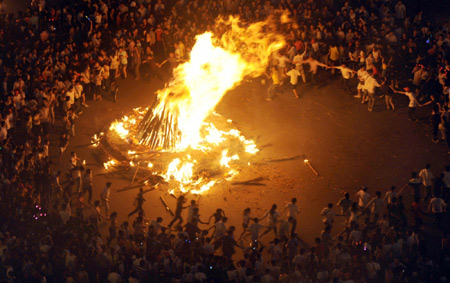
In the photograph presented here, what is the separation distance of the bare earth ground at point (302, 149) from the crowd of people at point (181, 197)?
22.7 inches

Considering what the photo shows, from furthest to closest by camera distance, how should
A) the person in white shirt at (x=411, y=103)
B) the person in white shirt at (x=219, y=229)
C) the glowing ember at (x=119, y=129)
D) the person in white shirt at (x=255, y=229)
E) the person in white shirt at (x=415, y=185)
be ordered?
the person in white shirt at (x=411, y=103) → the glowing ember at (x=119, y=129) → the person in white shirt at (x=415, y=185) → the person in white shirt at (x=255, y=229) → the person in white shirt at (x=219, y=229)

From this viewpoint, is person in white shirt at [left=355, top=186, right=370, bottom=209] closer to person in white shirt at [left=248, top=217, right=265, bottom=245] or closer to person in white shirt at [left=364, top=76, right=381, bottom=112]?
person in white shirt at [left=248, top=217, right=265, bottom=245]

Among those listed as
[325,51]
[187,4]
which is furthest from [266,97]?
[187,4]

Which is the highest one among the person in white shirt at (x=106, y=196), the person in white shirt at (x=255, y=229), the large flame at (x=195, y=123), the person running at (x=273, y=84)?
the person running at (x=273, y=84)

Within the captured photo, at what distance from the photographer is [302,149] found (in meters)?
21.8

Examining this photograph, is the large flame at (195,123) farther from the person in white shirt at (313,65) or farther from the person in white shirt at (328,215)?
the person in white shirt at (328,215)

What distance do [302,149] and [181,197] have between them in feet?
21.8

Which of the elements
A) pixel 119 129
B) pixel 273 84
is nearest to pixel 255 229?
pixel 119 129

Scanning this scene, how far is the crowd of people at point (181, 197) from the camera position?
1447cm

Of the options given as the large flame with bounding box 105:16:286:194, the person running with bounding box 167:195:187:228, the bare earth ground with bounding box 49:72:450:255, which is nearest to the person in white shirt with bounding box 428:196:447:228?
the bare earth ground with bounding box 49:72:450:255

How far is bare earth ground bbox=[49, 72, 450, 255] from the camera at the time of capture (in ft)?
61.7

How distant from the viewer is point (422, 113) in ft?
78.6

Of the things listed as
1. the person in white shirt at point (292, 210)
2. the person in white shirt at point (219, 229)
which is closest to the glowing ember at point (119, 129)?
the person in white shirt at point (219, 229)

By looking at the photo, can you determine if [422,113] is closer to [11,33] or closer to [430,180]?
[430,180]
